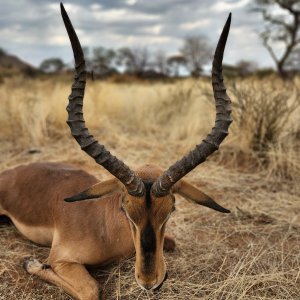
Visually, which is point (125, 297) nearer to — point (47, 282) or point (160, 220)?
point (47, 282)

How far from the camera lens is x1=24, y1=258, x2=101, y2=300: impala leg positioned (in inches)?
144

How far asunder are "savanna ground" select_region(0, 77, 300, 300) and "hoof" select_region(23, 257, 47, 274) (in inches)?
2.8

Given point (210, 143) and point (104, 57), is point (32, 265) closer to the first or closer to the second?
point (210, 143)

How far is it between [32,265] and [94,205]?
2.92 feet

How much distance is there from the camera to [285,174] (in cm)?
723

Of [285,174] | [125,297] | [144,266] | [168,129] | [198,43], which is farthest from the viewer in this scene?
[198,43]

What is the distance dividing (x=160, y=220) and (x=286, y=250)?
2188 mm

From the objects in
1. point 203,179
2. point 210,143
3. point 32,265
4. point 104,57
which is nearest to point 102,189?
point 210,143

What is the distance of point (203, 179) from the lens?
7.18 m

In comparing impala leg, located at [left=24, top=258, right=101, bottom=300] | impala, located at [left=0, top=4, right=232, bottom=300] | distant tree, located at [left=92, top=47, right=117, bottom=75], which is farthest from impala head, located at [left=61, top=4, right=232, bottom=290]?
distant tree, located at [left=92, top=47, right=117, bottom=75]

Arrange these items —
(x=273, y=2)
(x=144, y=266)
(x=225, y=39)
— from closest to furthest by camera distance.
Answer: (x=225, y=39) < (x=144, y=266) < (x=273, y=2)

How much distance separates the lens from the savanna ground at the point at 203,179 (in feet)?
13.3

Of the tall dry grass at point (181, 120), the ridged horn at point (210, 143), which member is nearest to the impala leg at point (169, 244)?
the ridged horn at point (210, 143)

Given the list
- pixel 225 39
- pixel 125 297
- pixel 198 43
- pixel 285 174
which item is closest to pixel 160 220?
pixel 125 297
